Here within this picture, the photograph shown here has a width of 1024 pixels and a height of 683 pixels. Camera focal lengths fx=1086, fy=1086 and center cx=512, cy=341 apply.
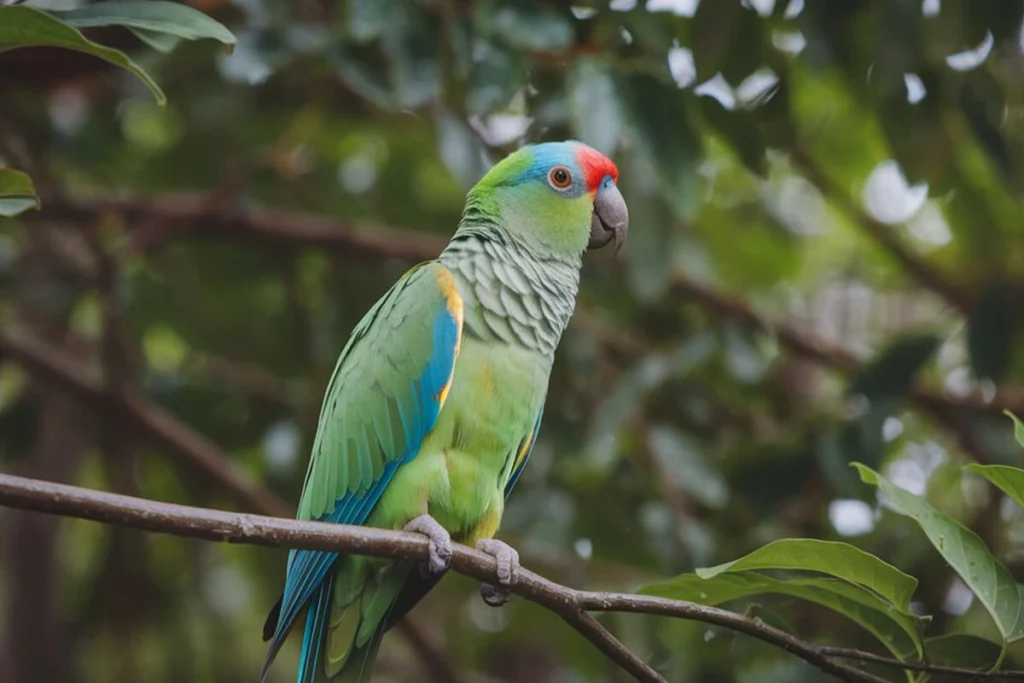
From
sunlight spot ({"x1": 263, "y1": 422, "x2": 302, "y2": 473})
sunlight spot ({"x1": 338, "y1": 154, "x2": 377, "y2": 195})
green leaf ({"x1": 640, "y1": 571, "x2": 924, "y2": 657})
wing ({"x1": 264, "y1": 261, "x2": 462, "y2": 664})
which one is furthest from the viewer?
sunlight spot ({"x1": 338, "y1": 154, "x2": 377, "y2": 195})

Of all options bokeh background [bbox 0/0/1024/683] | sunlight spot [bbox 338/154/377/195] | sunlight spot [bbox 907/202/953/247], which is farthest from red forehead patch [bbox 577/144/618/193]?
sunlight spot [bbox 907/202/953/247]

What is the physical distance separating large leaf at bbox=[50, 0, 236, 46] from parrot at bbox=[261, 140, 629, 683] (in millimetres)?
582

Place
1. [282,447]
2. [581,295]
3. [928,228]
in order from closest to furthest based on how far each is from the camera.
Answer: [282,447] → [581,295] → [928,228]

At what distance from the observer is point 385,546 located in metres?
1.57

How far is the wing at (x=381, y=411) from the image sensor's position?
74.9 inches

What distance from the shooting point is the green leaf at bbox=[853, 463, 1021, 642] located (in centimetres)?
167

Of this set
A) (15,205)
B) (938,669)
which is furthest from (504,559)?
(15,205)

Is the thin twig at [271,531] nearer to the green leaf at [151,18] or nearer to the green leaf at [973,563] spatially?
the green leaf at [973,563]

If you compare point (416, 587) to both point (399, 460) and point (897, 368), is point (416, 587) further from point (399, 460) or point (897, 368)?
point (897, 368)

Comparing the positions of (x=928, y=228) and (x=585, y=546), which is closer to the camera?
(x=585, y=546)

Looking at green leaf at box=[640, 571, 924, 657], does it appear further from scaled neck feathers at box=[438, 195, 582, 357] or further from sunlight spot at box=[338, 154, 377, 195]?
sunlight spot at box=[338, 154, 377, 195]

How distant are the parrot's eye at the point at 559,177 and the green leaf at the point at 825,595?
0.76 meters

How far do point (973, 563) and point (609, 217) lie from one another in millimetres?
886

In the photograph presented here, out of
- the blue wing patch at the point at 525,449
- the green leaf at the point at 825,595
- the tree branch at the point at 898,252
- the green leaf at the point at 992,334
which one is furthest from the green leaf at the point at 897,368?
the blue wing patch at the point at 525,449
